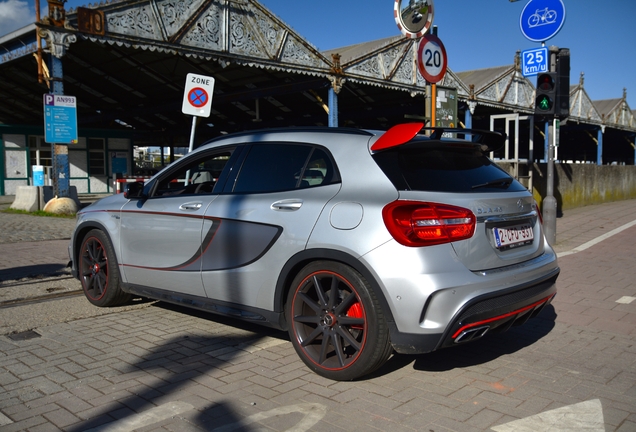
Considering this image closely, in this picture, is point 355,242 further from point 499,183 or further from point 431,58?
point 431,58

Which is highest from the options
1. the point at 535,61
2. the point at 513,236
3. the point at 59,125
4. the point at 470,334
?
the point at 535,61

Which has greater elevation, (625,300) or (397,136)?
(397,136)

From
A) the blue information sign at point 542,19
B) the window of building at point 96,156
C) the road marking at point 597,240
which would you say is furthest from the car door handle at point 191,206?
the window of building at point 96,156

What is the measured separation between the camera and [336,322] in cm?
383

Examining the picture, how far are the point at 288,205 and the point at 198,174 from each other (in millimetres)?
1645

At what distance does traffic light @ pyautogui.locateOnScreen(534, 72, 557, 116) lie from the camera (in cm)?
1019

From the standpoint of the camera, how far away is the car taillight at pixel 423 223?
138 inches

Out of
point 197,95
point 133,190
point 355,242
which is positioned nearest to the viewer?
point 355,242

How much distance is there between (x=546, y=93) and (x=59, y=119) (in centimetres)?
1073

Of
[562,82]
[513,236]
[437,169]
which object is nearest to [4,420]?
[437,169]

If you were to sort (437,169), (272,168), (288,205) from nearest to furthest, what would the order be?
(437,169)
(288,205)
(272,168)

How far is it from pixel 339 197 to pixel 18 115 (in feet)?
87.3

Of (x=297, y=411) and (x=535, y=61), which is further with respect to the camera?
(x=535, y=61)

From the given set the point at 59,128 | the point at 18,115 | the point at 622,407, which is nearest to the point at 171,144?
the point at 18,115
